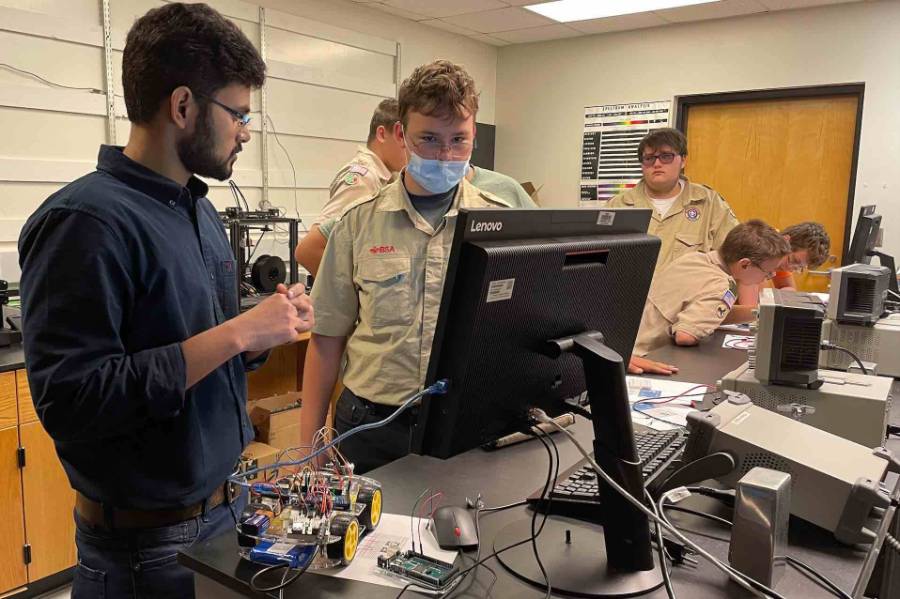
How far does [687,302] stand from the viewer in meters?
A: 2.62

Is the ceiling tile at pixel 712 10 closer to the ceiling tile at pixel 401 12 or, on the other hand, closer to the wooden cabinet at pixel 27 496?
the ceiling tile at pixel 401 12

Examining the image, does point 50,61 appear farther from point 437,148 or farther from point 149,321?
point 149,321

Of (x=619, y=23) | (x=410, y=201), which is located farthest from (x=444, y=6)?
(x=410, y=201)

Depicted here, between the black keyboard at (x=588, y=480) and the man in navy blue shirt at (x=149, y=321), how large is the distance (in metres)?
0.51

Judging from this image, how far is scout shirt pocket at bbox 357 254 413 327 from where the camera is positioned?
150 centimetres

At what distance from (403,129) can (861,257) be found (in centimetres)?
255

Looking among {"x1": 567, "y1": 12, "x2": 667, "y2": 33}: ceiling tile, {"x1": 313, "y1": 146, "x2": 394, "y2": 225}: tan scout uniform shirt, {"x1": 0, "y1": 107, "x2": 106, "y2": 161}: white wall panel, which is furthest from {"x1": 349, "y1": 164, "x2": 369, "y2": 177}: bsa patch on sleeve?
{"x1": 567, "y1": 12, "x2": 667, "y2": 33}: ceiling tile

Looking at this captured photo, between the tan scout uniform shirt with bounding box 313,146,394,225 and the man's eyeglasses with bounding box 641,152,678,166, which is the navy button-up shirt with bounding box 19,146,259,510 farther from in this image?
the man's eyeglasses with bounding box 641,152,678,166

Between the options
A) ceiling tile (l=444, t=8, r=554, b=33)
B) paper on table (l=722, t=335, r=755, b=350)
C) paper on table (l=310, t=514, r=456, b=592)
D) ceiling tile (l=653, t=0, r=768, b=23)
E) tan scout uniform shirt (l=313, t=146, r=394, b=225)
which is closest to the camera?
paper on table (l=310, t=514, r=456, b=592)

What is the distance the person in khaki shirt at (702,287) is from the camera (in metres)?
2.55

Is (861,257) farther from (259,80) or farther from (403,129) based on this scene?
(259,80)

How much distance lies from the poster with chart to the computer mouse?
4.55m

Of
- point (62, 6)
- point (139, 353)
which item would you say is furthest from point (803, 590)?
point (62, 6)

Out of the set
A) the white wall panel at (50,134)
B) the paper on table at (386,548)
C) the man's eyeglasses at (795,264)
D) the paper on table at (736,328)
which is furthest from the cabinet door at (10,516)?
the man's eyeglasses at (795,264)
